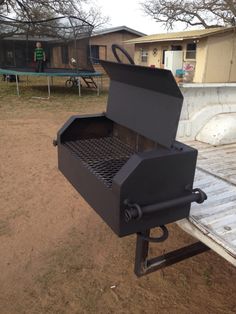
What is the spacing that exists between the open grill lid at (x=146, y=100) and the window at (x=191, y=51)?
1818cm

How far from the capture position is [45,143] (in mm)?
6230

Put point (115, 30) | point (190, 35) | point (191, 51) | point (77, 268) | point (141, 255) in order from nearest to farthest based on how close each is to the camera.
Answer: point (141, 255), point (77, 268), point (190, 35), point (191, 51), point (115, 30)

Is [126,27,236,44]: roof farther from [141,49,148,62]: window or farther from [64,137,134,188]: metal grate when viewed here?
[64,137,134,188]: metal grate

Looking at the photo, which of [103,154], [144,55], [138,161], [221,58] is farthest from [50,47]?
[138,161]

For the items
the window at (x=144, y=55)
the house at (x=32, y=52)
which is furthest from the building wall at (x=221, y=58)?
the house at (x=32, y=52)

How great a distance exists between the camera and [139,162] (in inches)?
53.7

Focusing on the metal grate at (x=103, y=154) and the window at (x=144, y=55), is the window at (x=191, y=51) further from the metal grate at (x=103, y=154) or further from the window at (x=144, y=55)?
the metal grate at (x=103, y=154)

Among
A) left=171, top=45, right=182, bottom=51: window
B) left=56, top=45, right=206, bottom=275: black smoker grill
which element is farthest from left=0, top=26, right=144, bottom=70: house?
left=56, top=45, right=206, bottom=275: black smoker grill

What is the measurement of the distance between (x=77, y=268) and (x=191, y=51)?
18778 mm

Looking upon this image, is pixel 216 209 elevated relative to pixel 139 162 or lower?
lower

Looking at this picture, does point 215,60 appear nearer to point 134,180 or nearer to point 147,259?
point 147,259

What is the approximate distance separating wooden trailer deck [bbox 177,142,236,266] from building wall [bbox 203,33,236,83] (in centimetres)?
1628

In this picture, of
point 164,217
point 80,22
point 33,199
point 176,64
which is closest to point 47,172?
point 33,199

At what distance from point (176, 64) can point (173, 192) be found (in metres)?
19.7
